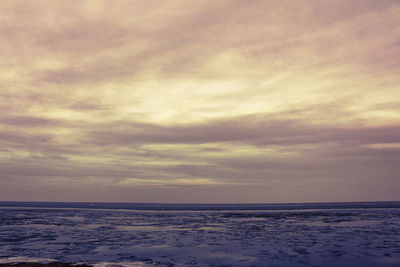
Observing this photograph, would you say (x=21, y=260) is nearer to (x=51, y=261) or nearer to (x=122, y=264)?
(x=51, y=261)

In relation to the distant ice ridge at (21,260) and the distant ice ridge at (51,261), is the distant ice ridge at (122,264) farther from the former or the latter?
the distant ice ridge at (21,260)

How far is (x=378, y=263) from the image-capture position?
552 inches

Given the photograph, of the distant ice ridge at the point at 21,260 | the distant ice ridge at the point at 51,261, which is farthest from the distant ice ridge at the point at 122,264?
the distant ice ridge at the point at 21,260

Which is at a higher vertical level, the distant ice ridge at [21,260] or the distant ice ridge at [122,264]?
the distant ice ridge at [21,260]

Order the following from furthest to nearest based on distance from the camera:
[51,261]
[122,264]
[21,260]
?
1. [21,260]
2. [51,261]
3. [122,264]

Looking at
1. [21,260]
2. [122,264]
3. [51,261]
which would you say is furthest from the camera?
[21,260]

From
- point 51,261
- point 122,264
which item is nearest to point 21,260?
point 51,261

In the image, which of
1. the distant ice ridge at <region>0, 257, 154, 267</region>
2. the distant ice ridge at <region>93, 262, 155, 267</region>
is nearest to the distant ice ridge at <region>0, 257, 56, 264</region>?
the distant ice ridge at <region>0, 257, 154, 267</region>

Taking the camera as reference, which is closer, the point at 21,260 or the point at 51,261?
the point at 51,261

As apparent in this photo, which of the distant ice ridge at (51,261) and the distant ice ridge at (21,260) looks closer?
the distant ice ridge at (51,261)

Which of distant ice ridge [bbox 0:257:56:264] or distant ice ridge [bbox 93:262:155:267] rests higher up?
distant ice ridge [bbox 0:257:56:264]

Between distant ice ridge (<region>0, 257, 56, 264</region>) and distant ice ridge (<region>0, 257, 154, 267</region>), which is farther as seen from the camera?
distant ice ridge (<region>0, 257, 56, 264</region>)

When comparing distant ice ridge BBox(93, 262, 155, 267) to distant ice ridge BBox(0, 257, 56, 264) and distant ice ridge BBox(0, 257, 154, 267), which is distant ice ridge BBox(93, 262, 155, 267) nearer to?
distant ice ridge BBox(0, 257, 154, 267)

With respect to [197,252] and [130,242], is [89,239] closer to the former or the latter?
[130,242]
